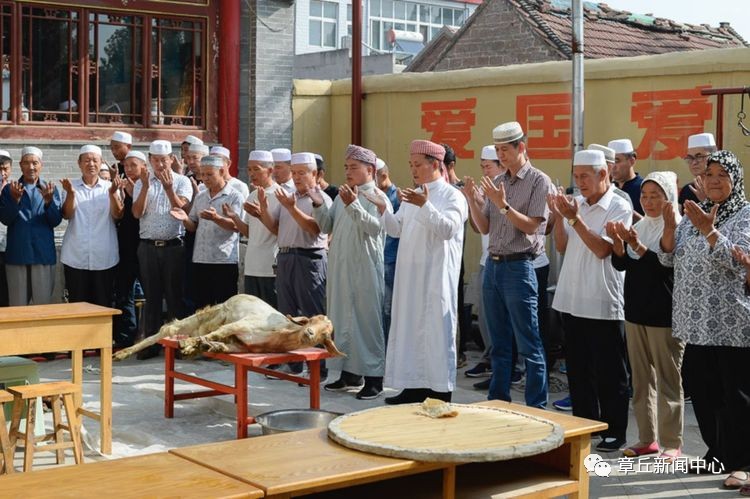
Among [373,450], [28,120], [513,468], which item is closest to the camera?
[373,450]

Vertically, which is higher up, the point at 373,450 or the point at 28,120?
the point at 28,120

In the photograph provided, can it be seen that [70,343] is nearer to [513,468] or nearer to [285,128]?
[513,468]

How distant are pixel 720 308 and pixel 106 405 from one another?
3641 millimetres

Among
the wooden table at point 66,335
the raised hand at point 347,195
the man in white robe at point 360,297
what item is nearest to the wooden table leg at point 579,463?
the wooden table at point 66,335

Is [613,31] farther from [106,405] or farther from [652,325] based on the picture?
[106,405]

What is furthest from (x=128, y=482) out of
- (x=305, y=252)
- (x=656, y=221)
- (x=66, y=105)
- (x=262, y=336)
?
(x=66, y=105)

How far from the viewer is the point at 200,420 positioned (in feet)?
25.8

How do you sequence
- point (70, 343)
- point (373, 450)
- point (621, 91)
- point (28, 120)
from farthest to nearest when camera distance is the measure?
point (28, 120) < point (621, 91) < point (70, 343) < point (373, 450)

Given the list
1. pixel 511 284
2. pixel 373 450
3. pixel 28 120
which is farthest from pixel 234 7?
pixel 373 450

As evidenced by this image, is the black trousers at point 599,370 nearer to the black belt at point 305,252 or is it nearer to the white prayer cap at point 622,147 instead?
the white prayer cap at point 622,147

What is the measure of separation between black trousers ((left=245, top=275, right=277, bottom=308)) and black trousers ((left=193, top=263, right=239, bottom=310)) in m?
0.29

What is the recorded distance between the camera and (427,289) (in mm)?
7684

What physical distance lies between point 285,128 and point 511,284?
22.0 ft

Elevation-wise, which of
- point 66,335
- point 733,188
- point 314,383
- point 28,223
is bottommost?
point 314,383
